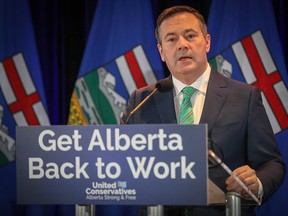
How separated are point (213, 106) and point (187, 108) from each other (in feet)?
0.33

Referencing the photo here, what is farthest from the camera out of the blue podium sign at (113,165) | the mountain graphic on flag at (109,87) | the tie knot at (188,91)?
the mountain graphic on flag at (109,87)

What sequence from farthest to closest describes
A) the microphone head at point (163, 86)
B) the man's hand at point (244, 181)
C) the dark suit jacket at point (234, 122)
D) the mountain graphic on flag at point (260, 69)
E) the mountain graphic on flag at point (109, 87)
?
the mountain graphic on flag at point (109, 87)
the mountain graphic on flag at point (260, 69)
the dark suit jacket at point (234, 122)
the microphone head at point (163, 86)
the man's hand at point (244, 181)

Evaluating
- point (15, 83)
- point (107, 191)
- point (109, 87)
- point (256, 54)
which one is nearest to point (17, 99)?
point (15, 83)

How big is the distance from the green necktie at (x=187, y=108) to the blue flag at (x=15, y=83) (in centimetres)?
206

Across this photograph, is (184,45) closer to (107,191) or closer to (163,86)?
(163,86)

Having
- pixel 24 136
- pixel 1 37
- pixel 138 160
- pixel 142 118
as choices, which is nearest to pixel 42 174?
pixel 24 136

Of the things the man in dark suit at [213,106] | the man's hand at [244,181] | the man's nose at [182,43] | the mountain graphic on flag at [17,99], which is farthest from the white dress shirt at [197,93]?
the mountain graphic on flag at [17,99]

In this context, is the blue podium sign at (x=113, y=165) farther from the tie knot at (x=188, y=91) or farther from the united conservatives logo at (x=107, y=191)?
the tie knot at (x=188, y=91)

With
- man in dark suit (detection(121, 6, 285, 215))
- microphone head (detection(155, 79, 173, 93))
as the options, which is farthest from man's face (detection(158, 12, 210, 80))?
microphone head (detection(155, 79, 173, 93))

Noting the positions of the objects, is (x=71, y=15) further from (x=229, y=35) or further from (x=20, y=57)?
(x=229, y=35)

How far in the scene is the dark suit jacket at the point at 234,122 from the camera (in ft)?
6.10

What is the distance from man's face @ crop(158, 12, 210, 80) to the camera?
202 cm

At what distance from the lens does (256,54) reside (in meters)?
3.59

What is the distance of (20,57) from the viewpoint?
12.8ft
